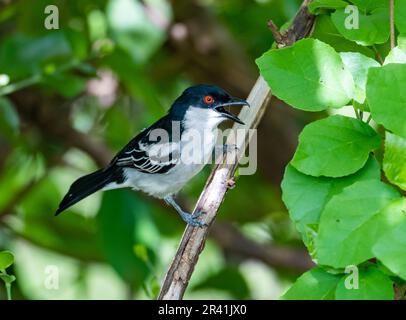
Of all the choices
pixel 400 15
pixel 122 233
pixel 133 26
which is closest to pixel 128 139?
pixel 122 233

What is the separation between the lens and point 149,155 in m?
3.60

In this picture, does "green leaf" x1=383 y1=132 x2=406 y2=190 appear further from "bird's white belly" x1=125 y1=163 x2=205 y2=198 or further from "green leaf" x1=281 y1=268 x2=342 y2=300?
"bird's white belly" x1=125 y1=163 x2=205 y2=198

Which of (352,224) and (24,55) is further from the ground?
(24,55)

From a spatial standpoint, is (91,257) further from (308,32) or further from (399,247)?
(399,247)

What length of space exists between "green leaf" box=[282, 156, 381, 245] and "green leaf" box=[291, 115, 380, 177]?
4cm

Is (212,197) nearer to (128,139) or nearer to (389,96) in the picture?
(389,96)

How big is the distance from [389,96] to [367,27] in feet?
1.44

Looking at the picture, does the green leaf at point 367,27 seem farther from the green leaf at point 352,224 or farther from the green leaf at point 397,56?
the green leaf at point 352,224

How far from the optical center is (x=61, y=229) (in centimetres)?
475

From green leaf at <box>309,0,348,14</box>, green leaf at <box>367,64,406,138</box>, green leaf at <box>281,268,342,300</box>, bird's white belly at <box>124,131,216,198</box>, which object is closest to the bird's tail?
bird's white belly at <box>124,131,216,198</box>

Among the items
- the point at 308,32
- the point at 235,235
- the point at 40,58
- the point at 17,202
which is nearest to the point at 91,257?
the point at 17,202

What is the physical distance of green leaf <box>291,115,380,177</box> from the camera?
169 centimetres

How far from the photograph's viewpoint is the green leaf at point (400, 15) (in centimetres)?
186

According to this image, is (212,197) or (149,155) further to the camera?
(149,155)
